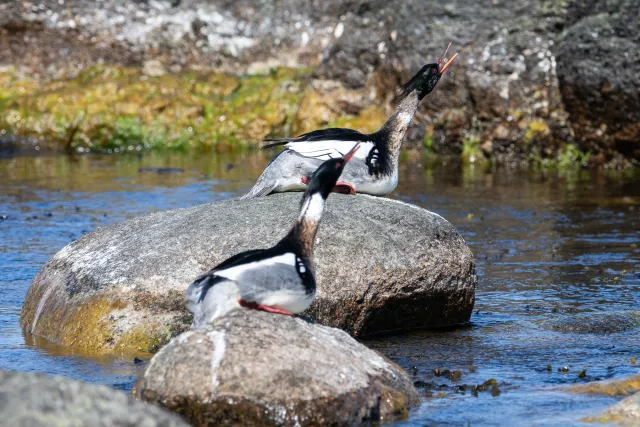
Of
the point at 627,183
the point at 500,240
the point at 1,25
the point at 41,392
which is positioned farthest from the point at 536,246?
the point at 1,25

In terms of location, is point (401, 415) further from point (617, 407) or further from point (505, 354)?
point (505, 354)

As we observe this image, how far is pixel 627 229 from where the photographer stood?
37.8ft

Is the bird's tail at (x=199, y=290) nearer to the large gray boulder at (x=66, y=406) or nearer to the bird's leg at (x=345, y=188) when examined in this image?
the large gray boulder at (x=66, y=406)

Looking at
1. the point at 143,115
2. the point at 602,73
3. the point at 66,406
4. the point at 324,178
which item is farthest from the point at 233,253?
the point at 143,115

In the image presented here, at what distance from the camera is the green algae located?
19.5 m

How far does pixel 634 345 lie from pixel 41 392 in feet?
14.5

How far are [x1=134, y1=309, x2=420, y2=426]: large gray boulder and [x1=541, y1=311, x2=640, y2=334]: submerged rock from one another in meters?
2.34

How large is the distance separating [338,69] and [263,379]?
1406 cm

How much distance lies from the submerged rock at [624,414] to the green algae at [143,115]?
1462cm

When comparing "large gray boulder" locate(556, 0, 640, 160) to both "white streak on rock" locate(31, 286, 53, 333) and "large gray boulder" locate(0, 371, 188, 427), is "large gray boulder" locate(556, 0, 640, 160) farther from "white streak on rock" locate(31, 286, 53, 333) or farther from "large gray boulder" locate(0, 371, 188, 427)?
"large gray boulder" locate(0, 371, 188, 427)

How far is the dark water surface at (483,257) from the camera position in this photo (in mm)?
5840

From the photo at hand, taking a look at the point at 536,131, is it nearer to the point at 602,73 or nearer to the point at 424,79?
the point at 602,73

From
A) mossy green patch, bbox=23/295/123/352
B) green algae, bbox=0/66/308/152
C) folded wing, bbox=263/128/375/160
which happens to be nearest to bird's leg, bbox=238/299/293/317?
mossy green patch, bbox=23/295/123/352

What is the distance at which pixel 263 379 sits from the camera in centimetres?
→ 480
